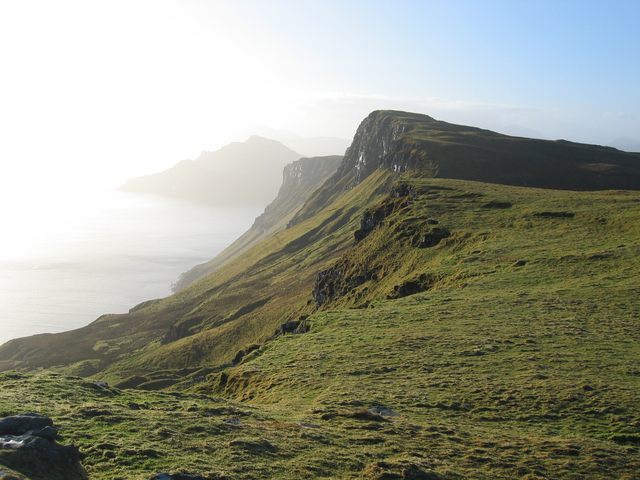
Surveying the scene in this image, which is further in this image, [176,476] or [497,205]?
[497,205]

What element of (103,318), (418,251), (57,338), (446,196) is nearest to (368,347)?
(418,251)

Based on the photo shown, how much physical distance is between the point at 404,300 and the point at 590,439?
93.6ft

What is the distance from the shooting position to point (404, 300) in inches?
2080

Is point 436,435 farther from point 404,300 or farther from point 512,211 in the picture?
point 512,211

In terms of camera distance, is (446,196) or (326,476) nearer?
(326,476)

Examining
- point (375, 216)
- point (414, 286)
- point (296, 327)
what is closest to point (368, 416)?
point (296, 327)

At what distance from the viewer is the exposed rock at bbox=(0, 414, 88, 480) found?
55.9ft

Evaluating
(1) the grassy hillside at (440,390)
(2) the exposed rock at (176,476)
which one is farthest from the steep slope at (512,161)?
(2) the exposed rock at (176,476)

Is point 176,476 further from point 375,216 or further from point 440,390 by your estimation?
point 375,216

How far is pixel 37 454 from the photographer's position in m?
17.6

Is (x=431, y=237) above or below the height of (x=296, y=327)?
above

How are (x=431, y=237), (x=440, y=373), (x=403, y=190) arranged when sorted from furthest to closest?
(x=403, y=190) < (x=431, y=237) < (x=440, y=373)

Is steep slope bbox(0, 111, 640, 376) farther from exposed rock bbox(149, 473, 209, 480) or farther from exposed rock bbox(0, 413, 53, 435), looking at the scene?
exposed rock bbox(149, 473, 209, 480)

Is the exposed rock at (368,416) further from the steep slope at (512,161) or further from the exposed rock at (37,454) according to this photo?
the steep slope at (512,161)
